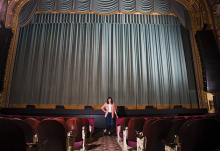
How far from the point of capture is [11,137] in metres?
1.19

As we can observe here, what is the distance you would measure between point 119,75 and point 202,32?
16.0ft

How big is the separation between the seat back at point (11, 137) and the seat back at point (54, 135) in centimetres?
42

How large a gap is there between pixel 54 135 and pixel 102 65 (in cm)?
767

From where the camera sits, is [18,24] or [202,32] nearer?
[202,32]

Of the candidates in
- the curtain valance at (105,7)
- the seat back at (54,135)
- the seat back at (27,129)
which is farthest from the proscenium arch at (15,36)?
the seat back at (54,135)

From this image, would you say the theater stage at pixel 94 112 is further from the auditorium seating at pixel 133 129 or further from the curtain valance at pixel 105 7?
the curtain valance at pixel 105 7

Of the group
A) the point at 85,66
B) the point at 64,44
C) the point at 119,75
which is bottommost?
the point at 119,75

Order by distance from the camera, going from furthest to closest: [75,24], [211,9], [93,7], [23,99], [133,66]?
1. [75,24]
2. [133,66]
3. [23,99]
4. [93,7]
5. [211,9]

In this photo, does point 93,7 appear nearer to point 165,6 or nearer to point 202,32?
point 165,6

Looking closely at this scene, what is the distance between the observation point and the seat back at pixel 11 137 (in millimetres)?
1184

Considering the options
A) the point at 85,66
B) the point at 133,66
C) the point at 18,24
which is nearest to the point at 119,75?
the point at 133,66

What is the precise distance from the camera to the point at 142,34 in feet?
32.1

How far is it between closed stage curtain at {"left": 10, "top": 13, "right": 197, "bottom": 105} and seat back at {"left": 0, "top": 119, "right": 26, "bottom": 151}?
24.8 ft

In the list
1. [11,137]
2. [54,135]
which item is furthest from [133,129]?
[11,137]
